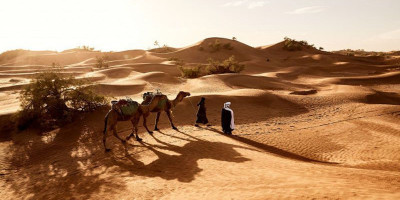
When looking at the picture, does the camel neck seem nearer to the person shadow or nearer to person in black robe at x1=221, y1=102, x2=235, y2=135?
the person shadow

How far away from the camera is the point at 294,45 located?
194 feet

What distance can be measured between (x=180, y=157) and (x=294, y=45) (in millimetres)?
57455

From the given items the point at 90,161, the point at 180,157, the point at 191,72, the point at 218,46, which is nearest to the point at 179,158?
the point at 180,157

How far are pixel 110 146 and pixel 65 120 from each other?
4.43m

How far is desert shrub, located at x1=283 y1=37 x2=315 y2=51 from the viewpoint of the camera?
2328 inches

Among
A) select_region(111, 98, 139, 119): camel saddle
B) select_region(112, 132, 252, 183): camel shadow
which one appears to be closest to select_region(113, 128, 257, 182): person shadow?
select_region(112, 132, 252, 183): camel shadow

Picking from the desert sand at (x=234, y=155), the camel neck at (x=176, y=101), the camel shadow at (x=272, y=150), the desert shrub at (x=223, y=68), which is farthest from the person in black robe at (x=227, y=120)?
the desert shrub at (x=223, y=68)

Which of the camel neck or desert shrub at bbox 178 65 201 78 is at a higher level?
desert shrub at bbox 178 65 201 78

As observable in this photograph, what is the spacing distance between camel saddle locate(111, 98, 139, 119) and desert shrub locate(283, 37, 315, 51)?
56363mm

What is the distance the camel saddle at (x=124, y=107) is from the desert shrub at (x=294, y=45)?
5636cm

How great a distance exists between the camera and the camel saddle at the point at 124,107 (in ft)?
31.3

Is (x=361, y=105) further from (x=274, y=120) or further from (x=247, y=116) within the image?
(x=247, y=116)

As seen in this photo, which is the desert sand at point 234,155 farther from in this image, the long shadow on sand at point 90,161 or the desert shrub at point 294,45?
the desert shrub at point 294,45

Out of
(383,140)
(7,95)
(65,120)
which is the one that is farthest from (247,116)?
(7,95)
